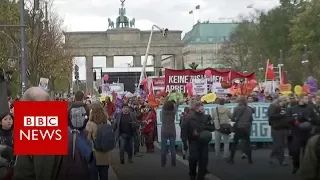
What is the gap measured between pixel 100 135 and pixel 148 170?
6.29 m

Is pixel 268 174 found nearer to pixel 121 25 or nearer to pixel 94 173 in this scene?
pixel 94 173

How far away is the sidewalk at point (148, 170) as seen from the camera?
16562mm

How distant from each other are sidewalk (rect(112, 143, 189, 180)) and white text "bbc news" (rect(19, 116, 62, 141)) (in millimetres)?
10778

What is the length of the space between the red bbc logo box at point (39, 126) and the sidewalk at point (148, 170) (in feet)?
35.2

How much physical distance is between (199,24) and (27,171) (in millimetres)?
157612

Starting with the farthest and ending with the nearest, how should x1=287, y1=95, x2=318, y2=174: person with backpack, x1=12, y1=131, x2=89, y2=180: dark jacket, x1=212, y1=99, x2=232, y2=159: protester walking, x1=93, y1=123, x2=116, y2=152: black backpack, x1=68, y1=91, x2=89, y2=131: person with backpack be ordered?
x1=212, y1=99, x2=232, y2=159: protester walking → x1=287, y1=95, x2=318, y2=174: person with backpack → x1=93, y1=123, x2=116, y2=152: black backpack → x1=68, y1=91, x2=89, y2=131: person with backpack → x1=12, y1=131, x2=89, y2=180: dark jacket

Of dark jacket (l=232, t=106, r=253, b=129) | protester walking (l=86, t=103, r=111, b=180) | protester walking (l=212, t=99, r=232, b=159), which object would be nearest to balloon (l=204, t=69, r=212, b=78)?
protester walking (l=212, t=99, r=232, b=159)

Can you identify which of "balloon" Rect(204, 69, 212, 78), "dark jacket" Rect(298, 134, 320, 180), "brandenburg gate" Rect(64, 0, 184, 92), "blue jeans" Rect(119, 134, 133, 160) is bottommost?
"blue jeans" Rect(119, 134, 133, 160)

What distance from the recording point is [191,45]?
155m

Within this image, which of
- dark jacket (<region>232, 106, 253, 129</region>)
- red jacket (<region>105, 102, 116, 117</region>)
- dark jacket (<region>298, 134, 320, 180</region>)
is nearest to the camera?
dark jacket (<region>298, 134, 320, 180</region>)

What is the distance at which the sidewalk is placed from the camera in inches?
652

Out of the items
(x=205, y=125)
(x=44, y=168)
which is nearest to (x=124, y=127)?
(x=205, y=125)

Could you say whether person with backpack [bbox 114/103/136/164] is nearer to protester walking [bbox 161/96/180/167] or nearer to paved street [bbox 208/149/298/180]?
protester walking [bbox 161/96/180/167]

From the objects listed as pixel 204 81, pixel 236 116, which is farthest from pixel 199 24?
pixel 236 116
